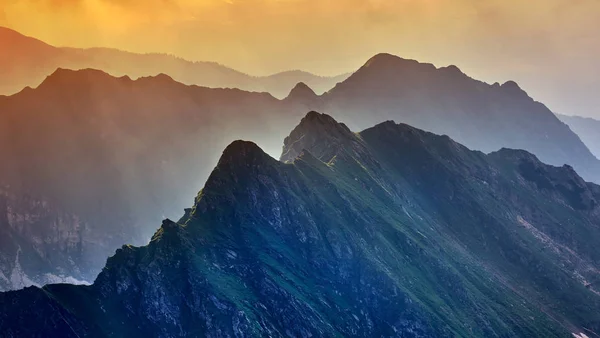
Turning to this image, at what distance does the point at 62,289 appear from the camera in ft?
622

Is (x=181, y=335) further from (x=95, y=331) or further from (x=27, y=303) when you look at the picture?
(x=27, y=303)

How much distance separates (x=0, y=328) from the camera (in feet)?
568

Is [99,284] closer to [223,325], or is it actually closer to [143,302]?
[143,302]

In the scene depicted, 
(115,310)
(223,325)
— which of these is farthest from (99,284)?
(223,325)

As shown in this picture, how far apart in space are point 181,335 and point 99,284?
34638mm

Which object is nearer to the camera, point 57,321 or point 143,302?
point 57,321

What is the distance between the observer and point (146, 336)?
192 m

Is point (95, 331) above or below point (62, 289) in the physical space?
below

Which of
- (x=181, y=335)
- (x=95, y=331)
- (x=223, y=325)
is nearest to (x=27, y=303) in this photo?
(x=95, y=331)

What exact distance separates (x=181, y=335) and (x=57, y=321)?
134 feet

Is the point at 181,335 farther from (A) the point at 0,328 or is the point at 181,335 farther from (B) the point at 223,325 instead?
(A) the point at 0,328

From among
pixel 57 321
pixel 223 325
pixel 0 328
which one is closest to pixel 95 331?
pixel 57 321

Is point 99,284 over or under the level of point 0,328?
over

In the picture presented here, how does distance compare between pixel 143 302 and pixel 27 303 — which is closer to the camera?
pixel 27 303
